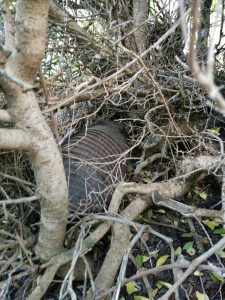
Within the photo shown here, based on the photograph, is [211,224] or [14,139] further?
[211,224]

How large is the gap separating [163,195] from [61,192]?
58 centimetres

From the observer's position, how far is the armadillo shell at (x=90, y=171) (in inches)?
67.9

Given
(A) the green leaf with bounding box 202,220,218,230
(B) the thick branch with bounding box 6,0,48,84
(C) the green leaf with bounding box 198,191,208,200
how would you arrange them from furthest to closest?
(C) the green leaf with bounding box 198,191,208,200 < (A) the green leaf with bounding box 202,220,218,230 < (B) the thick branch with bounding box 6,0,48,84

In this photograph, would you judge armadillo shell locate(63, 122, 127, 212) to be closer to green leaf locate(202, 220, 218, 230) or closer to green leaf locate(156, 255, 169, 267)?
green leaf locate(156, 255, 169, 267)

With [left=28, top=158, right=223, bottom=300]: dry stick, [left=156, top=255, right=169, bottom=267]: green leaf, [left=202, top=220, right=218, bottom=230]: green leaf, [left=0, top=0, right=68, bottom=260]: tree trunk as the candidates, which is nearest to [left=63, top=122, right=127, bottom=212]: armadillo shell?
[left=28, top=158, right=223, bottom=300]: dry stick

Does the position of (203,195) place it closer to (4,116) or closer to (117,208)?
(117,208)

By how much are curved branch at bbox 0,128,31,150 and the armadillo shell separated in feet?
1.32

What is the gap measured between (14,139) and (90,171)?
0.67 meters

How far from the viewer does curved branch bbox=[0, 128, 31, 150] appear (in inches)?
46.6

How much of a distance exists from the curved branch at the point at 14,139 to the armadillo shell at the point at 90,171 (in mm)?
401

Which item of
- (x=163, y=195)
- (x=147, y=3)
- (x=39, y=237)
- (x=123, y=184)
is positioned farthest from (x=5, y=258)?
(x=147, y=3)

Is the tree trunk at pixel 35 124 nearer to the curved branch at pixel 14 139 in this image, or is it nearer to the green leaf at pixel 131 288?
the curved branch at pixel 14 139

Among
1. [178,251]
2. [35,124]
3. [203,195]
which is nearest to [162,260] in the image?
[178,251]

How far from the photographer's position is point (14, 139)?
1232 millimetres
